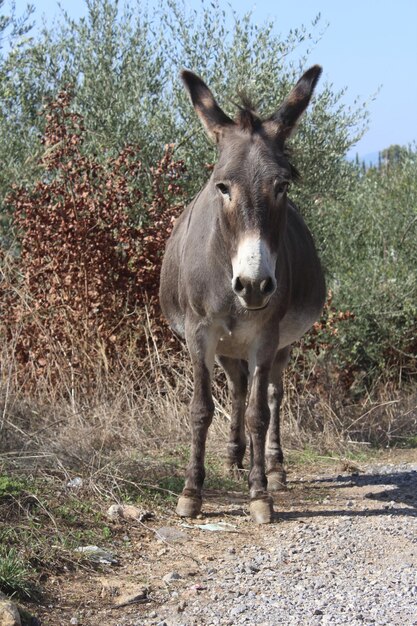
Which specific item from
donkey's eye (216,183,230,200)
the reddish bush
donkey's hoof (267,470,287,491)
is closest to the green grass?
donkey's eye (216,183,230,200)

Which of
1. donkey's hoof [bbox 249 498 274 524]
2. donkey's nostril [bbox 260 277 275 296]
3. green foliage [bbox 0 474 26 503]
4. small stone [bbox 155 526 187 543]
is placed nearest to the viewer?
Answer: donkey's nostril [bbox 260 277 275 296]

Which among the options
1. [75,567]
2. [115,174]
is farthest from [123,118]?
[75,567]

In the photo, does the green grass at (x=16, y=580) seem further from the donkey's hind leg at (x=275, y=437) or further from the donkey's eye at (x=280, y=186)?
the donkey's hind leg at (x=275, y=437)

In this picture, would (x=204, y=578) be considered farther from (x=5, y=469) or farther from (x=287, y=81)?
(x=287, y=81)

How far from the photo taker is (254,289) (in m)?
4.88

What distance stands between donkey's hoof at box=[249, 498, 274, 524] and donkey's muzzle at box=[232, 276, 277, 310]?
50.6 inches

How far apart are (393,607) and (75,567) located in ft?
4.93

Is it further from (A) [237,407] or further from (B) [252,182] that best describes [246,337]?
(A) [237,407]

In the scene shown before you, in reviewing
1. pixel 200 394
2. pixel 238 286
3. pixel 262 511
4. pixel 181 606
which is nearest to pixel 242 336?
pixel 200 394

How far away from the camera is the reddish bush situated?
8.38 meters

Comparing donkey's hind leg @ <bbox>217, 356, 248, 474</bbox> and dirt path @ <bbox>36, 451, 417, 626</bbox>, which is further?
donkey's hind leg @ <bbox>217, 356, 248, 474</bbox>

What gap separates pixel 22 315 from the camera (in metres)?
8.05

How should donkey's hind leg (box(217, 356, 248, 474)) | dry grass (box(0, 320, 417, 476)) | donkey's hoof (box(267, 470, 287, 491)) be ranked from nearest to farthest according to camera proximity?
donkey's hoof (box(267, 470, 287, 491)) < dry grass (box(0, 320, 417, 476)) < donkey's hind leg (box(217, 356, 248, 474))

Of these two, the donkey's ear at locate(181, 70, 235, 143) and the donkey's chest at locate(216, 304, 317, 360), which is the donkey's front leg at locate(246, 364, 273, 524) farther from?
the donkey's ear at locate(181, 70, 235, 143)
